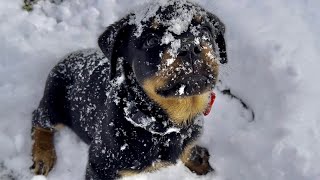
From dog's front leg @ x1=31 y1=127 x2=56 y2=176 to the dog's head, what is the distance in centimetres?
158

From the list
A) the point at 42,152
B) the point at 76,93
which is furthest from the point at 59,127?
the point at 76,93

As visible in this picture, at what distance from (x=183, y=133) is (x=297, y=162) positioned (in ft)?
3.63

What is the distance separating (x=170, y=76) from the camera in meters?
2.72

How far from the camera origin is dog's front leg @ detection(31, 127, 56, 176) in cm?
420

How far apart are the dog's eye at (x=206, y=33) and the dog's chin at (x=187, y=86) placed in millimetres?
226

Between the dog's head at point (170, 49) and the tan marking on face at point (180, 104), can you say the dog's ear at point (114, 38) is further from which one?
the tan marking on face at point (180, 104)

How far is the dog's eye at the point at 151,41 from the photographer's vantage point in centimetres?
Answer: 276

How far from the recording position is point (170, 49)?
8.83 feet

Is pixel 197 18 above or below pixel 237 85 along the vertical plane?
below

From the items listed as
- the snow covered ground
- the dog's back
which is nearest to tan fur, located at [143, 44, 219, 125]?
the dog's back

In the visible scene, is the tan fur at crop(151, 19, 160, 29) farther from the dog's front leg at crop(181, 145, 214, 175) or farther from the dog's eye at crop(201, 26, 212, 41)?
the dog's front leg at crop(181, 145, 214, 175)

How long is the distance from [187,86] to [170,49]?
234mm

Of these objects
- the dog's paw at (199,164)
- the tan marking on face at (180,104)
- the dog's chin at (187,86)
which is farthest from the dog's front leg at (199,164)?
the dog's chin at (187,86)

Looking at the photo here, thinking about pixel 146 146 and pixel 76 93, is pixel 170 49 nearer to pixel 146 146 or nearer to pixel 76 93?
pixel 146 146
